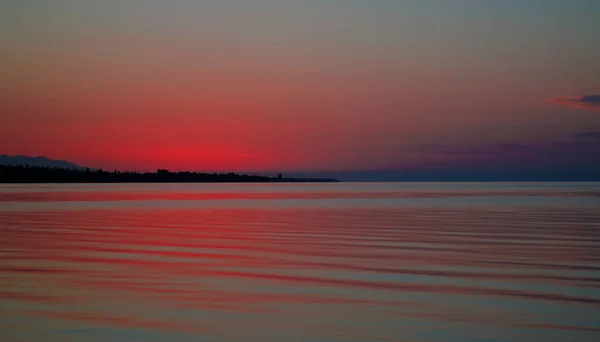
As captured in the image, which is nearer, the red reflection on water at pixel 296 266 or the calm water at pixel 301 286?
the calm water at pixel 301 286

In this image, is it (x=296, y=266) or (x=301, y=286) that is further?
(x=296, y=266)

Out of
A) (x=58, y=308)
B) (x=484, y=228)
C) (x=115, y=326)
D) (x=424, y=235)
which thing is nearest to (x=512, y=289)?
(x=115, y=326)

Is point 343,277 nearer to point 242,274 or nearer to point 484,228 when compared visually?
point 242,274

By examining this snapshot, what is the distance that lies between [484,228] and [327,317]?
14.3 meters

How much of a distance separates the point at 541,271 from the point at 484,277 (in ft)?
4.45

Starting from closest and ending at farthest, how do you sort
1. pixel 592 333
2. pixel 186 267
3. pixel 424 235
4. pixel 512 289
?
pixel 592 333 → pixel 512 289 → pixel 186 267 → pixel 424 235

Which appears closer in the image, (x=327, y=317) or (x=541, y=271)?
(x=327, y=317)

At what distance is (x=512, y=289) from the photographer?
10.6 metres

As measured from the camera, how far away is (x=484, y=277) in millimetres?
11734

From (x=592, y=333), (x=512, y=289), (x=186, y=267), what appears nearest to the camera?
(x=592, y=333)

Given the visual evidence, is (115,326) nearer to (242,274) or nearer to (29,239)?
(242,274)

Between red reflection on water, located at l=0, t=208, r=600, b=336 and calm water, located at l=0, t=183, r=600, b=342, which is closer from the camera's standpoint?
calm water, located at l=0, t=183, r=600, b=342

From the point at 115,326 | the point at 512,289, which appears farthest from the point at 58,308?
the point at 512,289

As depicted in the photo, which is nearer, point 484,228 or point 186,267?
point 186,267
